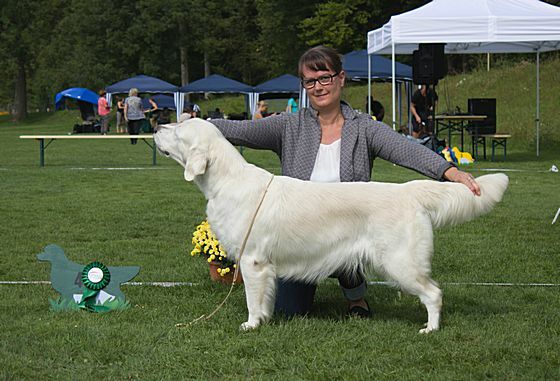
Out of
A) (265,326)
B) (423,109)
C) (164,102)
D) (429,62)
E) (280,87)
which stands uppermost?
(280,87)

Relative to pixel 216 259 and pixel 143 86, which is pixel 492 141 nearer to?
pixel 216 259

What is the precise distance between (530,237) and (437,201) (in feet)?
10.7

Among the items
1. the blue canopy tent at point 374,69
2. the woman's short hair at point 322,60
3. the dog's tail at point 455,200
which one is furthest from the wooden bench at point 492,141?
the dog's tail at point 455,200

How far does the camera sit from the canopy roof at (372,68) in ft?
72.3

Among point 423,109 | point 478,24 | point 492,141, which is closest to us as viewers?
point 478,24

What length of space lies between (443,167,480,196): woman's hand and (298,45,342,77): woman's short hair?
0.82 meters

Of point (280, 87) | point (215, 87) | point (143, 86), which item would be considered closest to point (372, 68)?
point (280, 87)

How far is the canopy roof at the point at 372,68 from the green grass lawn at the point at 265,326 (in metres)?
14.1

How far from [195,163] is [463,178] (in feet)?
4.41

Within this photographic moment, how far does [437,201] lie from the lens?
3936 mm

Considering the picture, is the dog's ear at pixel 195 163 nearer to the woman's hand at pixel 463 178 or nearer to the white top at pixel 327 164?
the white top at pixel 327 164

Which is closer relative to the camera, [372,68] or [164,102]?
[372,68]

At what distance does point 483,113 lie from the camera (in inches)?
684

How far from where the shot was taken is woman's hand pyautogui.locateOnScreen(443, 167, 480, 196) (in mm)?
3924
